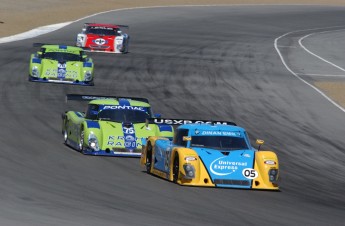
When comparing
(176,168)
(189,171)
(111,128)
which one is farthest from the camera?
(111,128)

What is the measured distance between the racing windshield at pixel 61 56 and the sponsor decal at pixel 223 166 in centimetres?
1939

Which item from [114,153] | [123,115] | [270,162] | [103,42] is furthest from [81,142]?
[103,42]

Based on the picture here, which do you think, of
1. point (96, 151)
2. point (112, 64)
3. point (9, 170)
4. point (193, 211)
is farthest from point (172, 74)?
point (193, 211)

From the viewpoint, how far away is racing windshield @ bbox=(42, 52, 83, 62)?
131ft

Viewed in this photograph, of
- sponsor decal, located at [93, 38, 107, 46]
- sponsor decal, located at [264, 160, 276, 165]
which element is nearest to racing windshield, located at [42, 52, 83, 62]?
sponsor decal, located at [93, 38, 107, 46]

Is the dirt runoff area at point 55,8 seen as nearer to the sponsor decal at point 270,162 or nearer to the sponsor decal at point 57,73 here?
the sponsor decal at point 57,73

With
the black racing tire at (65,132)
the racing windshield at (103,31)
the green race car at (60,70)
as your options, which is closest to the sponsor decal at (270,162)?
the black racing tire at (65,132)

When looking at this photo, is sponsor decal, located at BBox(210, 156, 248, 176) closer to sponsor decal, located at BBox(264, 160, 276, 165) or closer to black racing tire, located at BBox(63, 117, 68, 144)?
sponsor decal, located at BBox(264, 160, 276, 165)

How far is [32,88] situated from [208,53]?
1694cm

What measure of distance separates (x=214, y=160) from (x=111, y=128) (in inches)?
173

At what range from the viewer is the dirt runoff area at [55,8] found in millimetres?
62509

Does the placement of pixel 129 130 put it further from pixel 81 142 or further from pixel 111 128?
pixel 81 142

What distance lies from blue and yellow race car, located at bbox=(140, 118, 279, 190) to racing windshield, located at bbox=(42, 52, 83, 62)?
1783 cm

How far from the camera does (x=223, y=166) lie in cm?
2119
